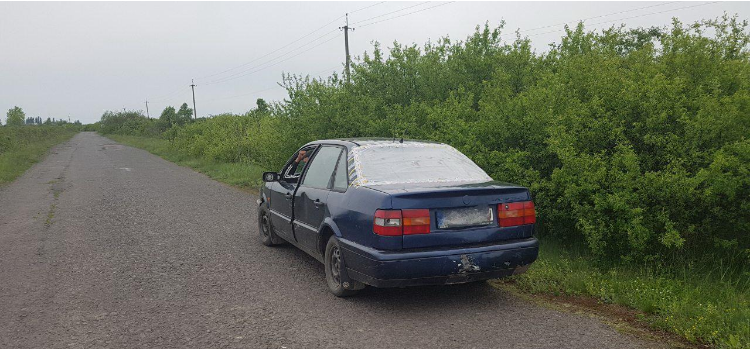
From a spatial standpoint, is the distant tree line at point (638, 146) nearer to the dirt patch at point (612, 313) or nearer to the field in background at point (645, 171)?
the field in background at point (645, 171)

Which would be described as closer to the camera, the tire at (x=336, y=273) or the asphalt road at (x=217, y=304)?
the asphalt road at (x=217, y=304)

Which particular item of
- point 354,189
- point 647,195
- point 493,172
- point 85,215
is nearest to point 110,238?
point 85,215

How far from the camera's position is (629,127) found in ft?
19.6

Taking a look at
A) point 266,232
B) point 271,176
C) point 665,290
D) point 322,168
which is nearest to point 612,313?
point 665,290

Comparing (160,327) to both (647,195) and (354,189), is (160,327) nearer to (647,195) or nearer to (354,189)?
(354,189)

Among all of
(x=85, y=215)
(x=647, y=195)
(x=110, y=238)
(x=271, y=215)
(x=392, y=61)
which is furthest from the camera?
(x=392, y=61)

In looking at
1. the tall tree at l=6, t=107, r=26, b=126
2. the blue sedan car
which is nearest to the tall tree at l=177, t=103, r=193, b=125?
the tall tree at l=6, t=107, r=26, b=126

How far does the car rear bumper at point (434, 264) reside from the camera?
4.11 m

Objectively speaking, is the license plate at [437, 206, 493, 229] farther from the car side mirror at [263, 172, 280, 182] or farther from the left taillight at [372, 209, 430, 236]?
the car side mirror at [263, 172, 280, 182]

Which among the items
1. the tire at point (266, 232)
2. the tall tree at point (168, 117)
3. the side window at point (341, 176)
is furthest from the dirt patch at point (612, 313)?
the tall tree at point (168, 117)

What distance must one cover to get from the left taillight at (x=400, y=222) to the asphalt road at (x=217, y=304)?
0.70 m

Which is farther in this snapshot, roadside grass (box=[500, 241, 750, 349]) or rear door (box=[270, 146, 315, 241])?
rear door (box=[270, 146, 315, 241])

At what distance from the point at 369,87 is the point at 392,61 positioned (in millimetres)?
806

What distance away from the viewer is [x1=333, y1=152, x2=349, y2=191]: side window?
489 centimetres
